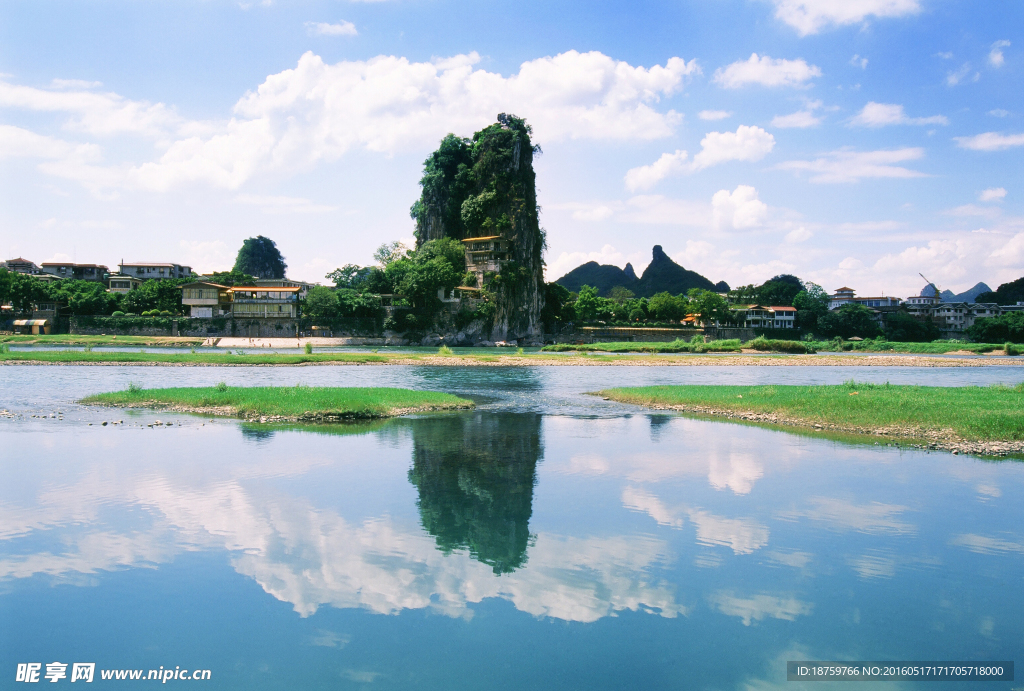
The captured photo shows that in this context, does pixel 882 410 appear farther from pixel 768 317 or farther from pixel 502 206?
pixel 768 317

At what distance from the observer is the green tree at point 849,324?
144250 mm

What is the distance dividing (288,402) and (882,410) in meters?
27.1

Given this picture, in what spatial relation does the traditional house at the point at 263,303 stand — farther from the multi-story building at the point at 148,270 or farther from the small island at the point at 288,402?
the small island at the point at 288,402

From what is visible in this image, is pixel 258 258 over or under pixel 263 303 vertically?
over

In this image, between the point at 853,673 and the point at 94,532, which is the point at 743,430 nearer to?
the point at 853,673

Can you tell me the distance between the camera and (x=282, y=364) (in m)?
61.5

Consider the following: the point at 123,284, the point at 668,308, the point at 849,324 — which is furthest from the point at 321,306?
the point at 849,324

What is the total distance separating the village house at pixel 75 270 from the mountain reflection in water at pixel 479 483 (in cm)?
13435

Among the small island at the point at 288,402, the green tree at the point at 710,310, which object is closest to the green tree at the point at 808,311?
the green tree at the point at 710,310

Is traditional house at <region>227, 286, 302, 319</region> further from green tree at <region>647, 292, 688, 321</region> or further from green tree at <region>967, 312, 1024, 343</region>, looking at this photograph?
green tree at <region>967, 312, 1024, 343</region>

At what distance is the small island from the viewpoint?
29344 mm

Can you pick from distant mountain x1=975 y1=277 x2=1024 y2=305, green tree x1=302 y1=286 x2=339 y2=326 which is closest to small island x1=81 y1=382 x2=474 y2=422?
Result: green tree x1=302 y1=286 x2=339 y2=326

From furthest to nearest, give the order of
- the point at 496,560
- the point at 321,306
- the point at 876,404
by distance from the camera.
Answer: the point at 321,306, the point at 876,404, the point at 496,560

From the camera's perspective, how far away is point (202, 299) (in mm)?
111625
